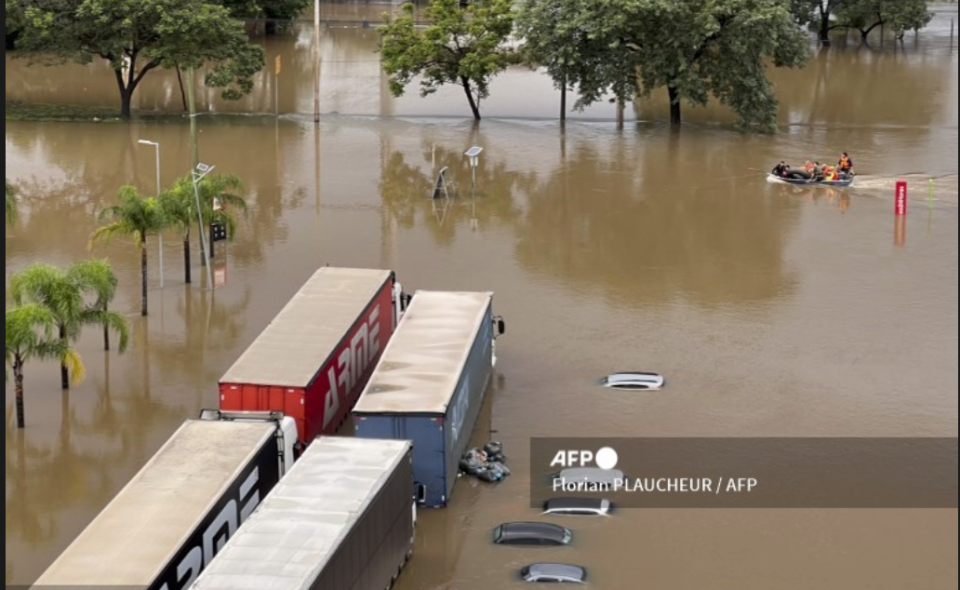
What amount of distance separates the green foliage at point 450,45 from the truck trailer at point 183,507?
124ft

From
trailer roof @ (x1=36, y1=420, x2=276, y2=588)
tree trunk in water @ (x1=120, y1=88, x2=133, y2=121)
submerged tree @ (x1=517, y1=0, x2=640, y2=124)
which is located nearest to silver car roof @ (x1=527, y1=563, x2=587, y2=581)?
trailer roof @ (x1=36, y1=420, x2=276, y2=588)

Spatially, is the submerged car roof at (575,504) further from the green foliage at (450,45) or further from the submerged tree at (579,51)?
the green foliage at (450,45)

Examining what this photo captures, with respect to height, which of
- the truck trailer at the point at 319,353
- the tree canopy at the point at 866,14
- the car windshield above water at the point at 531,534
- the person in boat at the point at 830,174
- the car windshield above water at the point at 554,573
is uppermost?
the tree canopy at the point at 866,14

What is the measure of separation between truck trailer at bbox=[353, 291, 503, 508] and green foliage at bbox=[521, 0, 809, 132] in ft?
90.7

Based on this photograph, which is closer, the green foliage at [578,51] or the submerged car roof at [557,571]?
the submerged car roof at [557,571]

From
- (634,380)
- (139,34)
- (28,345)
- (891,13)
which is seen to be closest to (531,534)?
(634,380)

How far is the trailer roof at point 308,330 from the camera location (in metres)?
30.0

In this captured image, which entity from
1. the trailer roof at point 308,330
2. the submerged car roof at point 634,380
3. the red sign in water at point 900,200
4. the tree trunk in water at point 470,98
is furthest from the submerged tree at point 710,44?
the trailer roof at point 308,330

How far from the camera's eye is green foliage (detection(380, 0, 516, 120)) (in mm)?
63875

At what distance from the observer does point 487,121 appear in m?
67.2

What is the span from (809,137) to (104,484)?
40712 millimetres

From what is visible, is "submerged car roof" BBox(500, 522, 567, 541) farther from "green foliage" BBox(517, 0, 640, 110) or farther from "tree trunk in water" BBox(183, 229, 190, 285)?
"green foliage" BBox(517, 0, 640, 110)

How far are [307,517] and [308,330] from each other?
9.44 metres

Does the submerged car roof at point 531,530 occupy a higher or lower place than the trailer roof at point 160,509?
lower
